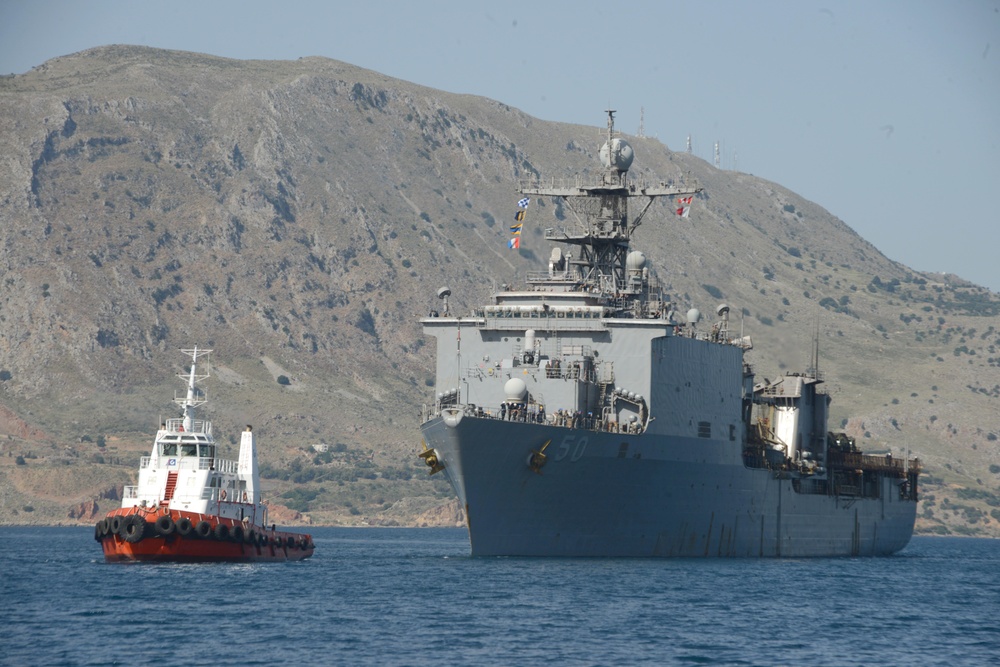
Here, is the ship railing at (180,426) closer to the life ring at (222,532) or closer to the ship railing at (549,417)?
the life ring at (222,532)

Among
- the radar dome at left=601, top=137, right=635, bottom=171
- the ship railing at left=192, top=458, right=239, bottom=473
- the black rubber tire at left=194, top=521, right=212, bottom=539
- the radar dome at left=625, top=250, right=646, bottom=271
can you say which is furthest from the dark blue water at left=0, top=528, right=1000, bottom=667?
the radar dome at left=601, top=137, right=635, bottom=171

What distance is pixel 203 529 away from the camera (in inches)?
2130

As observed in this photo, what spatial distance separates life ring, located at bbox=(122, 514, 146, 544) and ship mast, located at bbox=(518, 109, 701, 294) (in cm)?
1909

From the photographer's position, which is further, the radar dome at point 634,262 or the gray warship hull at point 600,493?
the radar dome at point 634,262

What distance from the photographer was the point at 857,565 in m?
67.2

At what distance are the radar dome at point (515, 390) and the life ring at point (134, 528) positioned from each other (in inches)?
515

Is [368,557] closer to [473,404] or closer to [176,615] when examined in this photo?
[473,404]

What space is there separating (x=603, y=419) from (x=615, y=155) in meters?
13.2

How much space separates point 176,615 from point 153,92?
6401 inches

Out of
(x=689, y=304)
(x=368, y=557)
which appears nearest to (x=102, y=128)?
(x=689, y=304)

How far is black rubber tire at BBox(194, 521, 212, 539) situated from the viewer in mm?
54000

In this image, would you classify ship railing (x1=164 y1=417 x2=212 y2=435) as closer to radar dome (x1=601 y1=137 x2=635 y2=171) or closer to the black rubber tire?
the black rubber tire

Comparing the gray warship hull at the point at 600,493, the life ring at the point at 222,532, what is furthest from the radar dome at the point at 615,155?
the life ring at the point at 222,532

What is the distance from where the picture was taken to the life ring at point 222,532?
5472cm
